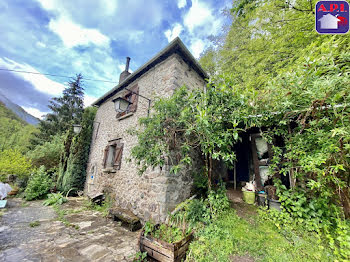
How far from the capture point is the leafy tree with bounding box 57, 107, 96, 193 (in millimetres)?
6211

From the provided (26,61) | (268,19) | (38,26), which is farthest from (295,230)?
(26,61)

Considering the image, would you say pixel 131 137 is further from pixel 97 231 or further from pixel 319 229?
pixel 319 229

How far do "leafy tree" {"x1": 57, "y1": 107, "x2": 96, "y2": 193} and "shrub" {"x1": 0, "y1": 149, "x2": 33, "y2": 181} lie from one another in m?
1.43

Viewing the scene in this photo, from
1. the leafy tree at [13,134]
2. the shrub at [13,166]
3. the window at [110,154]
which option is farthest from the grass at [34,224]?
the leafy tree at [13,134]

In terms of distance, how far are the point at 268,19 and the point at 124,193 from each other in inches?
299

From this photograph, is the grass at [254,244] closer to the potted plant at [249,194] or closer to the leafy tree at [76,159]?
the potted plant at [249,194]

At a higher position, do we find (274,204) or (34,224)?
(274,204)

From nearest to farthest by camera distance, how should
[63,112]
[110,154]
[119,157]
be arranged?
[119,157] < [110,154] < [63,112]

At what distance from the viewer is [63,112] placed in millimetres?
12742

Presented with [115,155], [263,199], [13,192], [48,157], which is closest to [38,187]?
[13,192]

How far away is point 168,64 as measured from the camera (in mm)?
4004

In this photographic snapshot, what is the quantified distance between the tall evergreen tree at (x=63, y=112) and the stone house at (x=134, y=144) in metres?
8.07

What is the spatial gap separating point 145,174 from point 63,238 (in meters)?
1.98

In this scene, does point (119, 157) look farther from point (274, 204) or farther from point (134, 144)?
point (274, 204)
